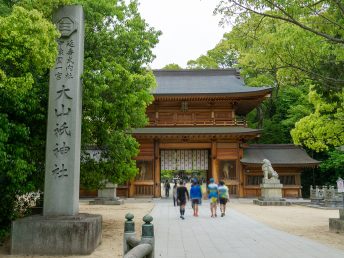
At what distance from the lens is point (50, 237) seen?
7957 mm

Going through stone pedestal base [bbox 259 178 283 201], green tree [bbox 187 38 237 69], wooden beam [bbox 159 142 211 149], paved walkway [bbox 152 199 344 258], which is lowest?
paved walkway [bbox 152 199 344 258]

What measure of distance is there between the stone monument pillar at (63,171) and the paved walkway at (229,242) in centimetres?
189

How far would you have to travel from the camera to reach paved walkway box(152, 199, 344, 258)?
25.7ft

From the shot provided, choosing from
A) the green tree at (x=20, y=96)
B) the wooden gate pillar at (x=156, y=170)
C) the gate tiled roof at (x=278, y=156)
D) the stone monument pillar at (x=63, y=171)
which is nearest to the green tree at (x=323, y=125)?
the stone monument pillar at (x=63, y=171)

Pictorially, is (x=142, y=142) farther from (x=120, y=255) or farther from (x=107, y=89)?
(x=120, y=255)

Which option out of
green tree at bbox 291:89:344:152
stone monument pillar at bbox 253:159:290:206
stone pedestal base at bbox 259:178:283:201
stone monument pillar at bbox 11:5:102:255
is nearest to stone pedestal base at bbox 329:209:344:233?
green tree at bbox 291:89:344:152

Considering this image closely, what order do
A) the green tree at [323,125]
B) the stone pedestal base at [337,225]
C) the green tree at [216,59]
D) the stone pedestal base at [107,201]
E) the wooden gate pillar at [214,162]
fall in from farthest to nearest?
the green tree at [216,59] < the wooden gate pillar at [214,162] < the stone pedestal base at [107,201] < the green tree at [323,125] < the stone pedestal base at [337,225]

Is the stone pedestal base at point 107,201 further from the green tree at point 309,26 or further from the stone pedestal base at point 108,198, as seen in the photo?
the green tree at point 309,26

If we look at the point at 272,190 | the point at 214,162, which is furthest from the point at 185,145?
the point at 272,190

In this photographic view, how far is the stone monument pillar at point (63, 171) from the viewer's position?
7961 mm

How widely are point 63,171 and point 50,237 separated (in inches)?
59.5

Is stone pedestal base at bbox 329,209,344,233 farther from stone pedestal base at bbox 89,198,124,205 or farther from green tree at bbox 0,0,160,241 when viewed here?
stone pedestal base at bbox 89,198,124,205

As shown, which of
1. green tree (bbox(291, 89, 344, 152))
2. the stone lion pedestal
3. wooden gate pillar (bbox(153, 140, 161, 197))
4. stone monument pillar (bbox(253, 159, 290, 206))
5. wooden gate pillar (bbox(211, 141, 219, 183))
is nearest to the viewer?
green tree (bbox(291, 89, 344, 152))

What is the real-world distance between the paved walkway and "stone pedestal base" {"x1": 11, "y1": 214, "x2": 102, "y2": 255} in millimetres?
1706
